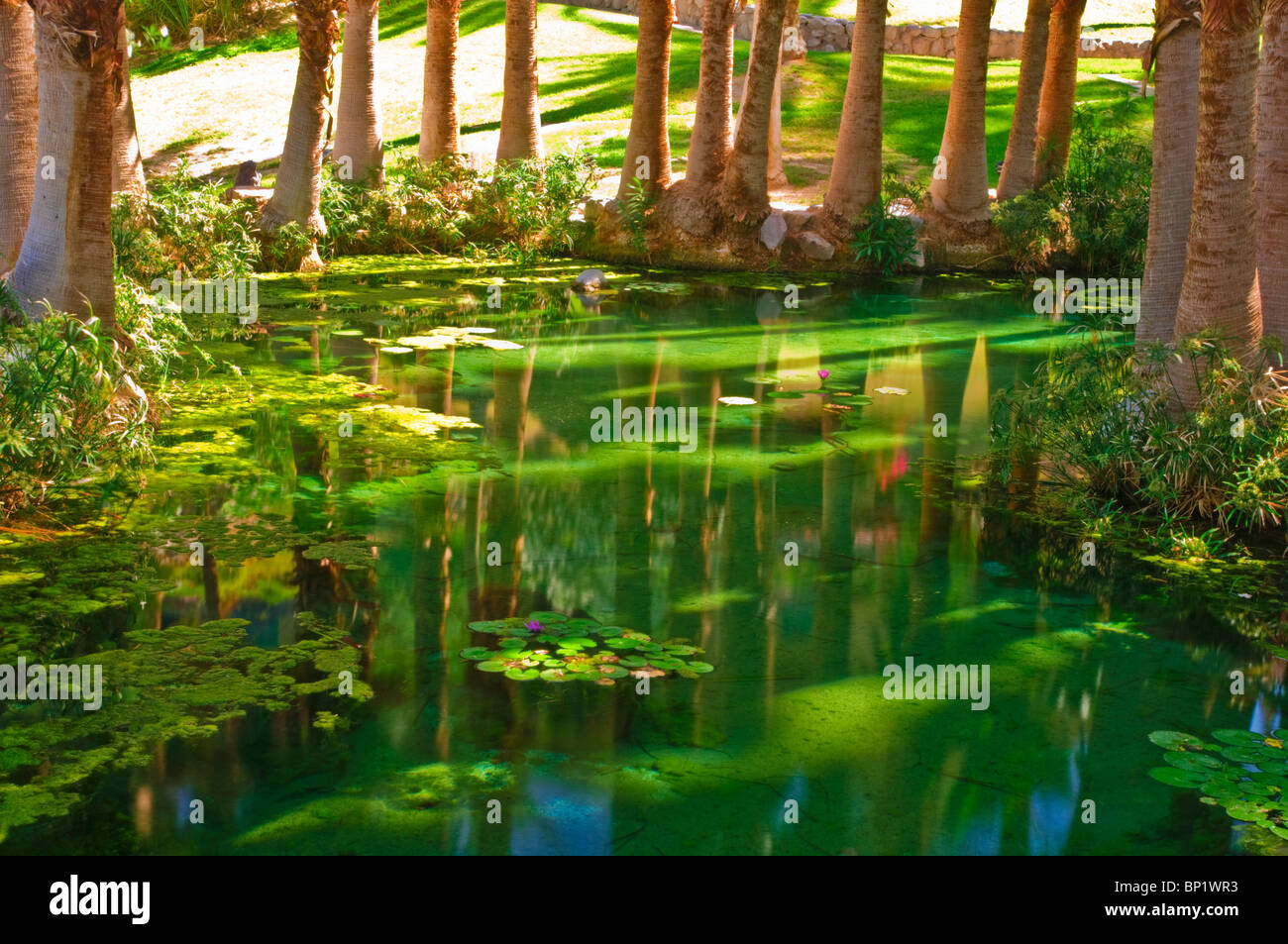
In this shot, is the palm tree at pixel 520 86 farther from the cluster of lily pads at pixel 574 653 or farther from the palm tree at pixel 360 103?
Answer: the cluster of lily pads at pixel 574 653

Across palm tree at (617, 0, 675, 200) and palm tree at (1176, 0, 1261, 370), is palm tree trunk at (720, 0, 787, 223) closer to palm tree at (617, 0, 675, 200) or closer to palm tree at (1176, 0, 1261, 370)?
palm tree at (617, 0, 675, 200)

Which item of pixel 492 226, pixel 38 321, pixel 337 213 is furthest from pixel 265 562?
pixel 492 226

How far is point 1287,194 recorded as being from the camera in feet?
29.8

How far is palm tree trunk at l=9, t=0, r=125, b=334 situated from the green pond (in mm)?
1368

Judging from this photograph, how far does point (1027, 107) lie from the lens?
19219 mm

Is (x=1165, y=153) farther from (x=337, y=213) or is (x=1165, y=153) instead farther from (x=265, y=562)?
(x=337, y=213)

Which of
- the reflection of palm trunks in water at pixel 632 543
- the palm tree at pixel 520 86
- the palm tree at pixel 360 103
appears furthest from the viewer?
the palm tree at pixel 520 86

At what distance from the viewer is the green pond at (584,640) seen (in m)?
5.15

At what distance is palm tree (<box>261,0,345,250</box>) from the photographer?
51.2 ft

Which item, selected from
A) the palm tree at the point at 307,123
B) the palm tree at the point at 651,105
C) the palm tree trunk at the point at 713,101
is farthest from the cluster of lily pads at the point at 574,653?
the palm tree at the point at 651,105

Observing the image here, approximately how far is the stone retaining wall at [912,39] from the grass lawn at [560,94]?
3.19 ft

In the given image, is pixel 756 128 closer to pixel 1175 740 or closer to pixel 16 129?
pixel 16 129

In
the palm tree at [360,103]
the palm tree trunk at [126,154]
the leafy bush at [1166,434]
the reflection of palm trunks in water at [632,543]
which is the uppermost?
the palm tree at [360,103]
